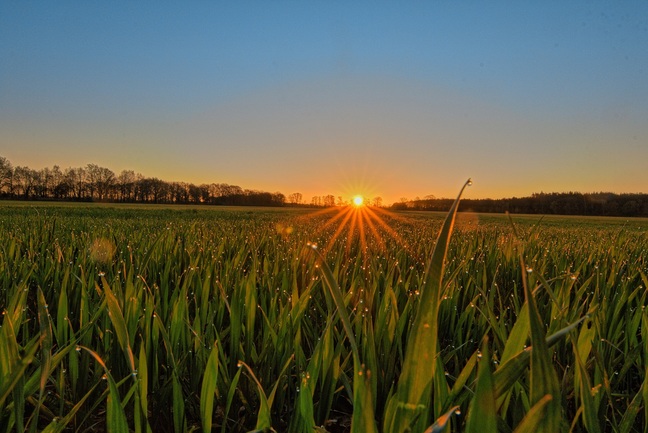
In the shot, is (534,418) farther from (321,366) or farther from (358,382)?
(321,366)

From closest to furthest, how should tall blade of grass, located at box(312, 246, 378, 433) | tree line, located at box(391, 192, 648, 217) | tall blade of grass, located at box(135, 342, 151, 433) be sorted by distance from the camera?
tall blade of grass, located at box(312, 246, 378, 433) → tall blade of grass, located at box(135, 342, 151, 433) → tree line, located at box(391, 192, 648, 217)

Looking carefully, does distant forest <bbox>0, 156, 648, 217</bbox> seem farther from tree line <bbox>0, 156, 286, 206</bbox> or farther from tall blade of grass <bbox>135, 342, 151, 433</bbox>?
tall blade of grass <bbox>135, 342, 151, 433</bbox>

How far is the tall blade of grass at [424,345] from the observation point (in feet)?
1.42

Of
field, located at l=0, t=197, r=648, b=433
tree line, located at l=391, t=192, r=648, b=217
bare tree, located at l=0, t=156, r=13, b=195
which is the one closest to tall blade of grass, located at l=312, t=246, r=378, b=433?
field, located at l=0, t=197, r=648, b=433

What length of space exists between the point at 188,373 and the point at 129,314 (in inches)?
9.7

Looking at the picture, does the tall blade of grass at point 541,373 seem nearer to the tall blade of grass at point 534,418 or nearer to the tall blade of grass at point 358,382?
the tall blade of grass at point 534,418

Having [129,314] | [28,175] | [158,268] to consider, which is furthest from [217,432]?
[28,175]

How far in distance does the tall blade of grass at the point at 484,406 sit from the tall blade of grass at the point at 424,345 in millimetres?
55

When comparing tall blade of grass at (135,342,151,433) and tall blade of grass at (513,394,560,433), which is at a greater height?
tall blade of grass at (513,394,560,433)

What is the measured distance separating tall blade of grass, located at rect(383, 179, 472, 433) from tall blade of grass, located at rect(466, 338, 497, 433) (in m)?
0.06

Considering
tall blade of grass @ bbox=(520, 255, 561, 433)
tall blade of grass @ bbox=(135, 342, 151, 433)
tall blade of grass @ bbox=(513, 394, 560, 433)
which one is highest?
tall blade of grass @ bbox=(520, 255, 561, 433)

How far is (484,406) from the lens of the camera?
1.65 ft

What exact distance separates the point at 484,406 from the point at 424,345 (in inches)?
4.0

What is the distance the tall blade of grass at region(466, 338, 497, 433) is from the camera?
48cm
